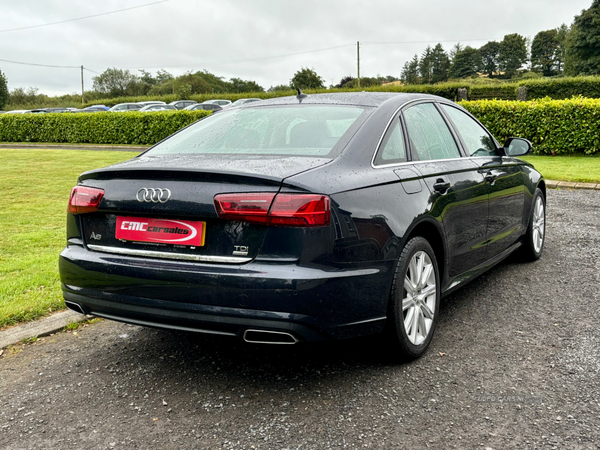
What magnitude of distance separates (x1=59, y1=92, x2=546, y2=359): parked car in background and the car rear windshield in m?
0.01

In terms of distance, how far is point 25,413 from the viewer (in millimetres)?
2920

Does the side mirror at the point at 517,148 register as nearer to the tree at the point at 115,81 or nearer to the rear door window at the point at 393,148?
the rear door window at the point at 393,148

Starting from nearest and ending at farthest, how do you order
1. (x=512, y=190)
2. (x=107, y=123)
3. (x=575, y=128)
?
(x=512, y=190) < (x=575, y=128) < (x=107, y=123)

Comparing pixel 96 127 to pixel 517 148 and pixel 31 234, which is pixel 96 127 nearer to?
pixel 31 234

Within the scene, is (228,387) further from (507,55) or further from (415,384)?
(507,55)

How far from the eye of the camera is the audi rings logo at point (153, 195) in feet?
9.54

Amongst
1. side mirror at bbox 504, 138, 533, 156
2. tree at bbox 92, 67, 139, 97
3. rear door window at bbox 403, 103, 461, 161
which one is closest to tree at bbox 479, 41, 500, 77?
tree at bbox 92, 67, 139, 97

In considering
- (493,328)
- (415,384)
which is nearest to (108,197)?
(415,384)

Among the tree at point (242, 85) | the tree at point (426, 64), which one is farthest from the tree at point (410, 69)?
the tree at point (242, 85)

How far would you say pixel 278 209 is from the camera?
2723 mm

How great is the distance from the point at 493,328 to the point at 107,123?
23697 mm

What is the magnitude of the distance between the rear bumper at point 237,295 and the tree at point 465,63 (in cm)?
13478

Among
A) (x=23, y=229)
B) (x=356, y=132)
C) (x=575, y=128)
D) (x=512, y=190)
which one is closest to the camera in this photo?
(x=356, y=132)

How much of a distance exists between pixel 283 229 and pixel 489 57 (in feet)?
492
